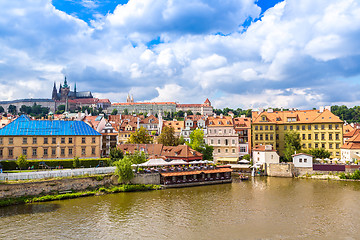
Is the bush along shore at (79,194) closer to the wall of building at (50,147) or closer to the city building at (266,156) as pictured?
the wall of building at (50,147)

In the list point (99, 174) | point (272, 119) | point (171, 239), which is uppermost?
point (272, 119)

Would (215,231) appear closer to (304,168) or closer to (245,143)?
(304,168)

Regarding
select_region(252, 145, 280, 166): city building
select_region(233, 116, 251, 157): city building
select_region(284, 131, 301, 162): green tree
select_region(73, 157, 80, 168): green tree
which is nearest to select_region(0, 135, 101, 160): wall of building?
select_region(73, 157, 80, 168): green tree

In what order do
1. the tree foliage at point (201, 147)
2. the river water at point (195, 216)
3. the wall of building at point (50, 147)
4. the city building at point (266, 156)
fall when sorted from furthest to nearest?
the tree foliage at point (201, 147) → the city building at point (266, 156) → the wall of building at point (50, 147) → the river water at point (195, 216)

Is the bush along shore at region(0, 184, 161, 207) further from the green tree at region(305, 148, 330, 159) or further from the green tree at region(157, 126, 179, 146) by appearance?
the green tree at region(305, 148, 330, 159)

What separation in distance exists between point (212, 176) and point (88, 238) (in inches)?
1098

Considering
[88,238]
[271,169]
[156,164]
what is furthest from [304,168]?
[88,238]

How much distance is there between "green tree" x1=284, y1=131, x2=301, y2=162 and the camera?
64125mm

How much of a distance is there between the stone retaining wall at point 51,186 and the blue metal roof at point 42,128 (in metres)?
14.3

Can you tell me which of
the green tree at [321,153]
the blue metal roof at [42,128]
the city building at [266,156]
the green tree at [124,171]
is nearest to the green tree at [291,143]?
the green tree at [321,153]

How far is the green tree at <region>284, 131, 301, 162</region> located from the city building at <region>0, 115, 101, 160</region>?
38.6 metres

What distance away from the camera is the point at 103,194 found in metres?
41.6

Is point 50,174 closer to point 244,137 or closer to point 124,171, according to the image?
point 124,171

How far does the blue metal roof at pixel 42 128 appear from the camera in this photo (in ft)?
167
